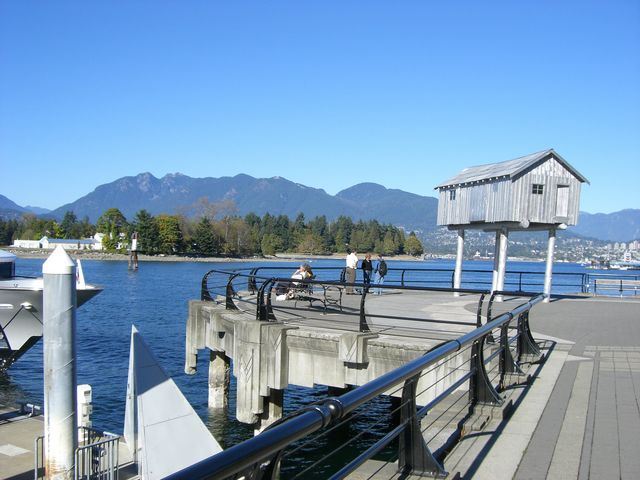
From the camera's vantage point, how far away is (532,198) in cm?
2253

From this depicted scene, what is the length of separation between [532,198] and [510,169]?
1362 millimetres

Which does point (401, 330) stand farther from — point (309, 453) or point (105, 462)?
point (105, 462)

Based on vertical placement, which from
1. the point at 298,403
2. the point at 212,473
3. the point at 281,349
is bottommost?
the point at 298,403

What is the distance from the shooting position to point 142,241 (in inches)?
6038

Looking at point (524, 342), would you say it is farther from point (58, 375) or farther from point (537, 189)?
point (537, 189)

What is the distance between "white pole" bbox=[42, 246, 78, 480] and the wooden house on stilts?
1663 cm

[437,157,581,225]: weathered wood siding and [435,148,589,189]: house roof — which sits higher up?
[435,148,589,189]: house roof

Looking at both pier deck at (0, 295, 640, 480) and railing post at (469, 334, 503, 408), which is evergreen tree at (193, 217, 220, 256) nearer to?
pier deck at (0, 295, 640, 480)

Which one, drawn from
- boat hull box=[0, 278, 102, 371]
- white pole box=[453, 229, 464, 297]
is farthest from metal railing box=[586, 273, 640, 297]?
boat hull box=[0, 278, 102, 371]

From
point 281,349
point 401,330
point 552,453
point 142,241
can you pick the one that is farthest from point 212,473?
point 142,241

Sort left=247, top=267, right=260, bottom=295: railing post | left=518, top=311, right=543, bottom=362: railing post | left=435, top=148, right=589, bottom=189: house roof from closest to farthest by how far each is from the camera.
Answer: left=518, top=311, right=543, bottom=362: railing post
left=247, top=267, right=260, bottom=295: railing post
left=435, top=148, right=589, bottom=189: house roof

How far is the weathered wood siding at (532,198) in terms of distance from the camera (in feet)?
73.5

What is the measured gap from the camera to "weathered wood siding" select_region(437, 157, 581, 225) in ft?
73.5

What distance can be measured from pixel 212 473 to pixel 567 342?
12.6 m
